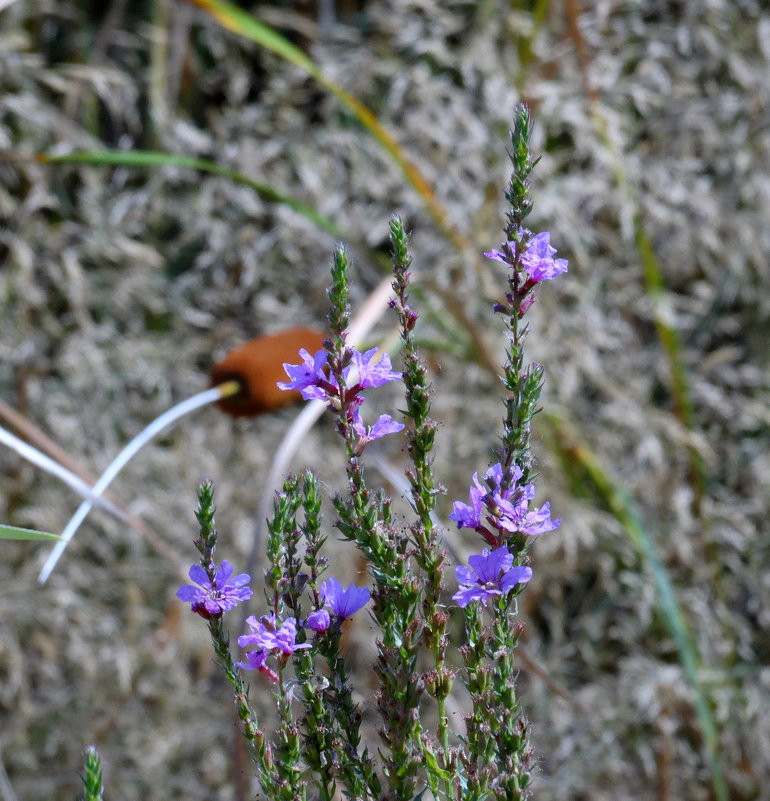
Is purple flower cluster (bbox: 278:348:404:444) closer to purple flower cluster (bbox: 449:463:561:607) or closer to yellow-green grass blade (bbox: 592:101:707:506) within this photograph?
purple flower cluster (bbox: 449:463:561:607)

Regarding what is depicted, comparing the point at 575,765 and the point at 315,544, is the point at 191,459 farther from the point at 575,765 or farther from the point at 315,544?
the point at 315,544

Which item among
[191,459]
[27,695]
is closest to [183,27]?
[191,459]

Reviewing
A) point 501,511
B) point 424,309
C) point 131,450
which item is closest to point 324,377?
point 501,511

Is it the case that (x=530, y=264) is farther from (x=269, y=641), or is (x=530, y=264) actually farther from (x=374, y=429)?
(x=269, y=641)

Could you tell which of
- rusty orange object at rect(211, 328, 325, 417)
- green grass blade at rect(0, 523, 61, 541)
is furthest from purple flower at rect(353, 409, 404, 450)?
rusty orange object at rect(211, 328, 325, 417)

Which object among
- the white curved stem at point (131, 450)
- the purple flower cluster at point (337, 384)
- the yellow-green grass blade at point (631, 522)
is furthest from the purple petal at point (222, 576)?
the yellow-green grass blade at point (631, 522)

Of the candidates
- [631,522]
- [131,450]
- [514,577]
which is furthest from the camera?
[631,522]

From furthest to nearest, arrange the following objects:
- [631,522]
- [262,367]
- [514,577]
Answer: [631,522]
[262,367]
[514,577]
